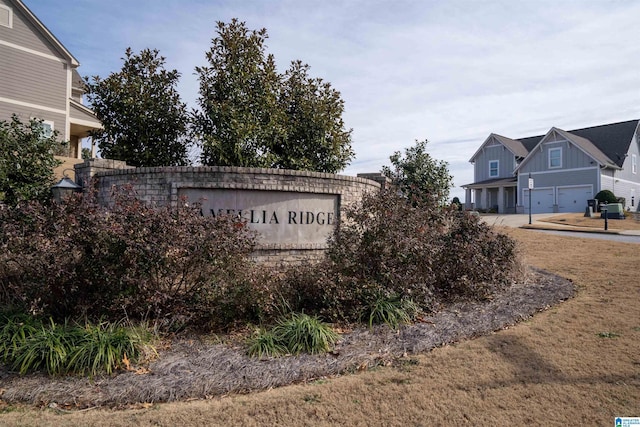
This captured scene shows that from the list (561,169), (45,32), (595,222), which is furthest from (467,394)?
(561,169)

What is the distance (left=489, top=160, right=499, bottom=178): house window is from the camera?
118 feet

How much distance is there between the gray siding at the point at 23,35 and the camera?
18203 mm

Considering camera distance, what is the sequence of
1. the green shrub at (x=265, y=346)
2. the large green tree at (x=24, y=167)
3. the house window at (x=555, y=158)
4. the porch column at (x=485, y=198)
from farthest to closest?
the porch column at (x=485, y=198), the house window at (x=555, y=158), the large green tree at (x=24, y=167), the green shrub at (x=265, y=346)

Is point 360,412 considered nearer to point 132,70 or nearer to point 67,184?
point 67,184

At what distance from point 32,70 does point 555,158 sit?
3415cm

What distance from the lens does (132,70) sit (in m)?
10.9

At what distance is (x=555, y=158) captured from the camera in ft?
102

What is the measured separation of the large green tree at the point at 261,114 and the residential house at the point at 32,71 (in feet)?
44.3

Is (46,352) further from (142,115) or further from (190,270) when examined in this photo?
(142,115)

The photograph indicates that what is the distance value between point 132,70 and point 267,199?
20.3 ft

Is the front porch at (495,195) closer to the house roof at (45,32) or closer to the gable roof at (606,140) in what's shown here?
the gable roof at (606,140)

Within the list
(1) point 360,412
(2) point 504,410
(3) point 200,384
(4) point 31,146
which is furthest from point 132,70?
(2) point 504,410

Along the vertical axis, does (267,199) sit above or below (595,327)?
above

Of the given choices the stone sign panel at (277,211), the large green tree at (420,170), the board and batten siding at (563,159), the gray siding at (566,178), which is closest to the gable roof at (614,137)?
the board and batten siding at (563,159)
